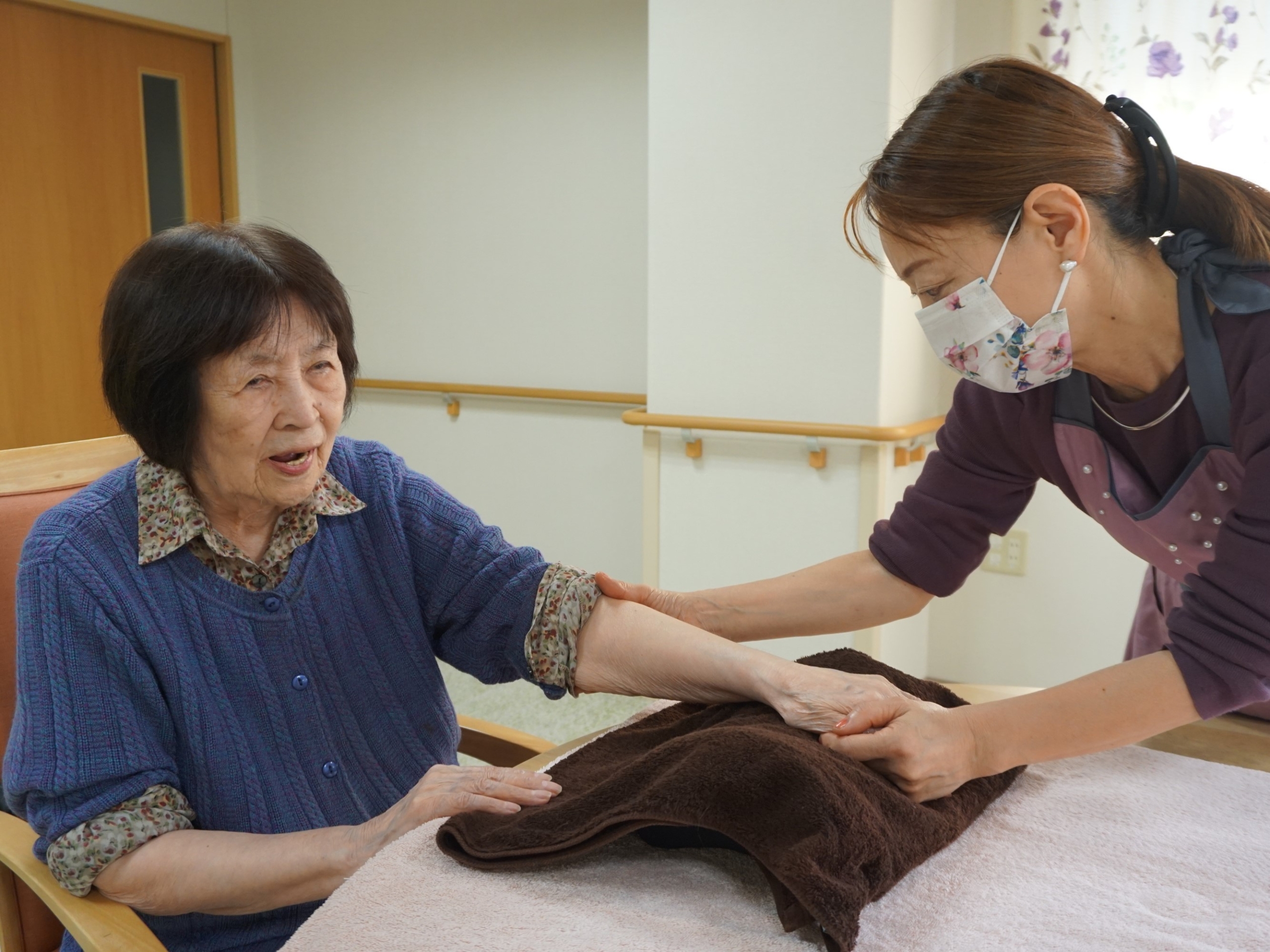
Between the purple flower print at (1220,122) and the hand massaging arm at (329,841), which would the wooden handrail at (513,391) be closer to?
the purple flower print at (1220,122)

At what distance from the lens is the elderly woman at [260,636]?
1.04m

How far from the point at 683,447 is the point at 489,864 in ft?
6.86

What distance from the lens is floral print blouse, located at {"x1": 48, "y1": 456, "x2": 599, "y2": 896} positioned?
1010mm

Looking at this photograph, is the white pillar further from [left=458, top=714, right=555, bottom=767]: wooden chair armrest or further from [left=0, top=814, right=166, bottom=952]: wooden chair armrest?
[left=0, top=814, right=166, bottom=952]: wooden chair armrest

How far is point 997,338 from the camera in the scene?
3.86 feet

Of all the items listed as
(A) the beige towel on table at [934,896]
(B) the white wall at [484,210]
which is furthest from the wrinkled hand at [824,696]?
(B) the white wall at [484,210]

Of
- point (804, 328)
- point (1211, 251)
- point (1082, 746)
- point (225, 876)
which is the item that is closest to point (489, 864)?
point (225, 876)

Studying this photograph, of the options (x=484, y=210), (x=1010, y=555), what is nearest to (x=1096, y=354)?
(x=1010, y=555)

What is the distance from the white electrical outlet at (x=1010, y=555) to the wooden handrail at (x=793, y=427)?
409mm

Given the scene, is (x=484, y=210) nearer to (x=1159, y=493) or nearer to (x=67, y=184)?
(x=67, y=184)

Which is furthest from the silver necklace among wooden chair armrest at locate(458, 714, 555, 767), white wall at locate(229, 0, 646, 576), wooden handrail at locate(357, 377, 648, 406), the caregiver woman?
white wall at locate(229, 0, 646, 576)

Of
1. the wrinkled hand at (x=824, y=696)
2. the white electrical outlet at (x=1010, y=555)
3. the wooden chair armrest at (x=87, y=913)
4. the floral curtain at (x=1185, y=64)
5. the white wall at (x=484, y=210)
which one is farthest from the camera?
the white wall at (x=484, y=210)

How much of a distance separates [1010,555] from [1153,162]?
1975 millimetres

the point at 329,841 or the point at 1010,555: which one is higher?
the point at 329,841
